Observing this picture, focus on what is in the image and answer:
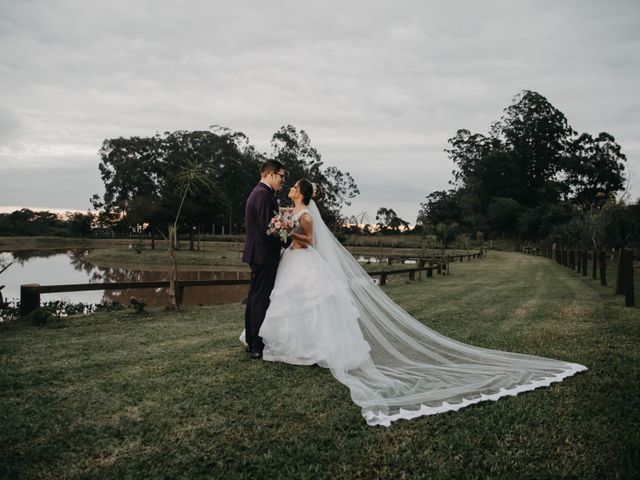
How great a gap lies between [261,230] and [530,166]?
7559cm

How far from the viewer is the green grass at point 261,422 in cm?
267

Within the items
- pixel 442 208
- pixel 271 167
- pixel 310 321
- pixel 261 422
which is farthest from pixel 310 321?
pixel 442 208

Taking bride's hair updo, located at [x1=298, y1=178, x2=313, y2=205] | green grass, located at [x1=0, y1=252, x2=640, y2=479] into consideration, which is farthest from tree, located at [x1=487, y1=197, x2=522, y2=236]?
bride's hair updo, located at [x1=298, y1=178, x2=313, y2=205]

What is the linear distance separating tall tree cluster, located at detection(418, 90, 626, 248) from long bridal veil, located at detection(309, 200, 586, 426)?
6065 cm

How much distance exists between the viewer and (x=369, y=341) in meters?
5.39

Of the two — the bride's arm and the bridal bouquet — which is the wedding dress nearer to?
the bride's arm

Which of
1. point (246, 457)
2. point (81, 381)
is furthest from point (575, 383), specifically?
point (81, 381)

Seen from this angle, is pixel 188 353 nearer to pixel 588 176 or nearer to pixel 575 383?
pixel 575 383

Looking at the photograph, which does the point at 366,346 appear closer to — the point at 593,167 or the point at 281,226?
the point at 281,226

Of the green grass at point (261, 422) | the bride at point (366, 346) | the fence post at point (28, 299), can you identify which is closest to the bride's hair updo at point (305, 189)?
the bride at point (366, 346)

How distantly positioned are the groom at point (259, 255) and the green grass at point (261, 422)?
0.34m

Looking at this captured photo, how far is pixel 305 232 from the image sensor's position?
5.30m

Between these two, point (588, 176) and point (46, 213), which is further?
point (46, 213)

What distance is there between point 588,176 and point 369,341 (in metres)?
77.1
